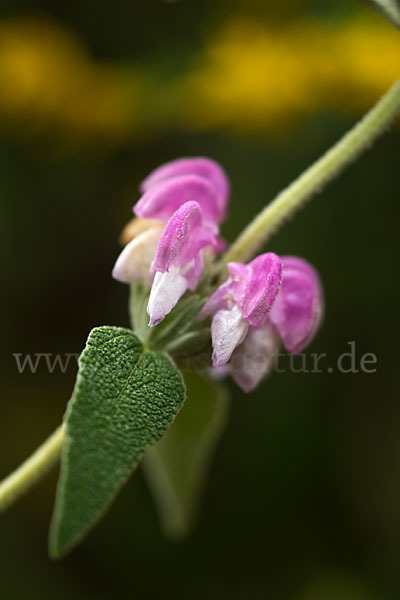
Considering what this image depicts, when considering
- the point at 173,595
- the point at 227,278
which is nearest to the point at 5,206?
the point at 173,595

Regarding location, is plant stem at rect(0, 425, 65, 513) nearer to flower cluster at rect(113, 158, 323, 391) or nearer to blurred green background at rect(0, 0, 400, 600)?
flower cluster at rect(113, 158, 323, 391)

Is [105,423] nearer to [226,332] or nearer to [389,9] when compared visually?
[226,332]

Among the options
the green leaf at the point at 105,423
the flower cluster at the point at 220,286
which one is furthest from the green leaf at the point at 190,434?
the green leaf at the point at 105,423

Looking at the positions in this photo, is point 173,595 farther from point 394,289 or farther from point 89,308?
point 394,289

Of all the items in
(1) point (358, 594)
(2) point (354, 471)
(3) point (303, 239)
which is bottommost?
(1) point (358, 594)

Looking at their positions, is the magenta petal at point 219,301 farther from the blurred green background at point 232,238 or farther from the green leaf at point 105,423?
the blurred green background at point 232,238

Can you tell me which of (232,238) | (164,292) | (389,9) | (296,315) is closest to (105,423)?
(164,292)
